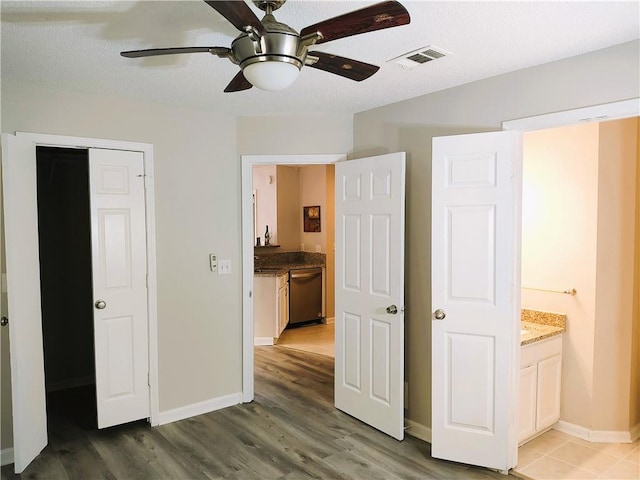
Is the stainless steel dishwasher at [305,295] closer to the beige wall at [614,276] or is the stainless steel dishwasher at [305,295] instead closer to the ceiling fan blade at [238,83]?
the beige wall at [614,276]

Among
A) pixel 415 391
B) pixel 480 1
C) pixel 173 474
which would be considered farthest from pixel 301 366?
pixel 480 1

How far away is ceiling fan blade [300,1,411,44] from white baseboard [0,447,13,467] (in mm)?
3171

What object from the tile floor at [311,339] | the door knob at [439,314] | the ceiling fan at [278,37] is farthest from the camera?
the tile floor at [311,339]

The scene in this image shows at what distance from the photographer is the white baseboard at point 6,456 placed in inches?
112

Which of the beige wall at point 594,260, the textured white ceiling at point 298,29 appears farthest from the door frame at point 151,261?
the beige wall at point 594,260

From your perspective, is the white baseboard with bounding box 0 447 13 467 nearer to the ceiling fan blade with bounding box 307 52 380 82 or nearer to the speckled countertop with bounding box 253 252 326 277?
the ceiling fan blade with bounding box 307 52 380 82

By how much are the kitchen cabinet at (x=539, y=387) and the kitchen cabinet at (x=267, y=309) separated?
10.9 ft

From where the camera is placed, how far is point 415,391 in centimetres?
337

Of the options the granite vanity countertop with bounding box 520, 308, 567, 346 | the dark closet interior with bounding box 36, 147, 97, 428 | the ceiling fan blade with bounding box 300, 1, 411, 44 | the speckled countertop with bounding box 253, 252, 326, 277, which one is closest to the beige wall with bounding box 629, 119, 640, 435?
the granite vanity countertop with bounding box 520, 308, 567, 346

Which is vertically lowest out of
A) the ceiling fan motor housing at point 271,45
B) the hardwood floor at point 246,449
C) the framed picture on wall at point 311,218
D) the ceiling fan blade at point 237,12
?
the hardwood floor at point 246,449

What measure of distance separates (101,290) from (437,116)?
275cm

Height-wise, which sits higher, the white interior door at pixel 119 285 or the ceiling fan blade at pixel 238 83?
the ceiling fan blade at pixel 238 83

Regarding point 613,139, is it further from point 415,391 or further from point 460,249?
point 415,391

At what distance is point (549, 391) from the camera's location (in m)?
3.29
